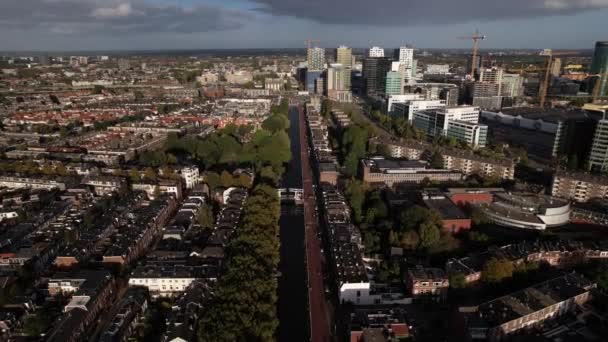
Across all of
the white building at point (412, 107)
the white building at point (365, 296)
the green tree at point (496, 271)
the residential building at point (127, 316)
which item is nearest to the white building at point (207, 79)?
the white building at point (412, 107)

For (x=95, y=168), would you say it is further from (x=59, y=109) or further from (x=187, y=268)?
(x=59, y=109)

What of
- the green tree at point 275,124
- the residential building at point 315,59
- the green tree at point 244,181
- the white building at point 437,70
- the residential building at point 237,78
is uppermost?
the residential building at point 315,59

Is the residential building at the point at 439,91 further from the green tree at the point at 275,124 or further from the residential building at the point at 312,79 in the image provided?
the green tree at the point at 275,124

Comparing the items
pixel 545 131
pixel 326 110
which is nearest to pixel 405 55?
pixel 326 110

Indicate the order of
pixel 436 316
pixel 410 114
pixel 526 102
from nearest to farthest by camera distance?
pixel 436 316
pixel 410 114
pixel 526 102

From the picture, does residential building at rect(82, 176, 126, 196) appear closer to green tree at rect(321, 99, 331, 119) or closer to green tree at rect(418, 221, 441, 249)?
green tree at rect(418, 221, 441, 249)

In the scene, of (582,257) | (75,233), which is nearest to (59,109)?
(75,233)
